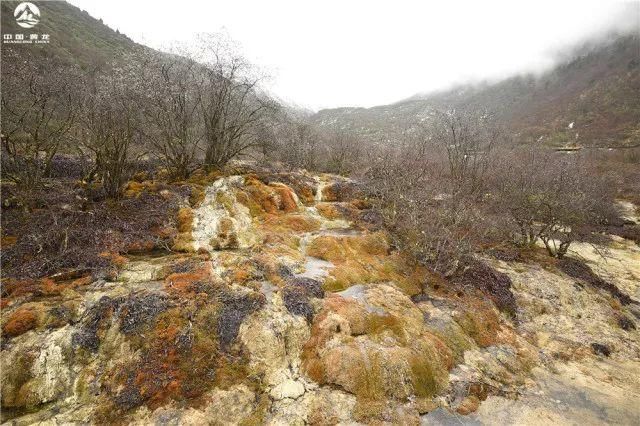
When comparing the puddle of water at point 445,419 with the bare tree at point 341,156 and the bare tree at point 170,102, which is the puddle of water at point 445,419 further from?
the bare tree at point 341,156

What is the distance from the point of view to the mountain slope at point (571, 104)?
278 feet

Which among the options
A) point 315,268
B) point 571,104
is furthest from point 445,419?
point 571,104

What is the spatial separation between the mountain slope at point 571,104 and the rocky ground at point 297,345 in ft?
141

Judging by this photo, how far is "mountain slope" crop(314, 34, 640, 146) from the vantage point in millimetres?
84875

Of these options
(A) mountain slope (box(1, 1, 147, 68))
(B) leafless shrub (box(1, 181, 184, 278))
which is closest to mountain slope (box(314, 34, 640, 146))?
(B) leafless shrub (box(1, 181, 184, 278))

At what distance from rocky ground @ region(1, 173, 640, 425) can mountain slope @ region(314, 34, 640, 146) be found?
43082 mm

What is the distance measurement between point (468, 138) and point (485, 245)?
1137cm

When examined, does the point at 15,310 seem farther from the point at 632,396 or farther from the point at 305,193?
the point at 305,193

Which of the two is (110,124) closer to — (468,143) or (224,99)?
(224,99)

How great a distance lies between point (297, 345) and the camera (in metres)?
10.5

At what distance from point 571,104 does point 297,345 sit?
437ft

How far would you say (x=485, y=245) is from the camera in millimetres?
23141

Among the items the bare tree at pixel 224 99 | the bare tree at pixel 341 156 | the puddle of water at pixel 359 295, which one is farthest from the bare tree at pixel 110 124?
the bare tree at pixel 341 156

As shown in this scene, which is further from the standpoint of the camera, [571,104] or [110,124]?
[571,104]
